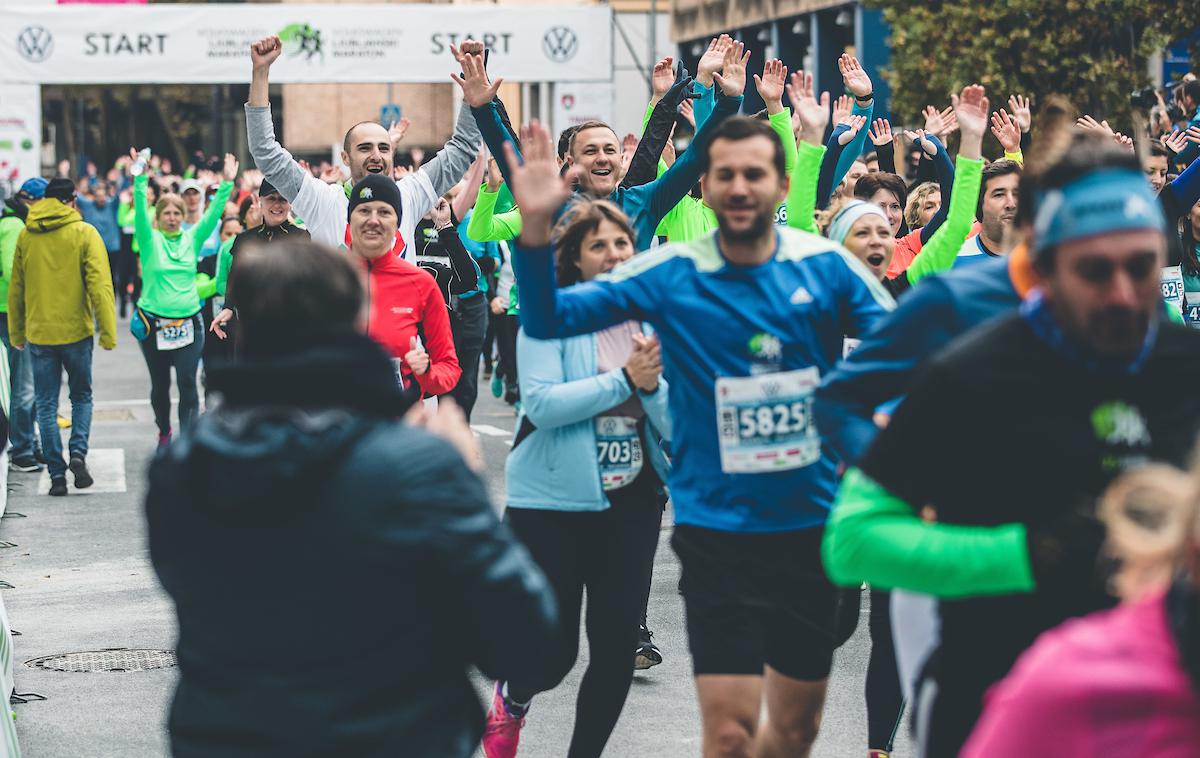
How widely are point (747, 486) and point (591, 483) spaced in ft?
3.16

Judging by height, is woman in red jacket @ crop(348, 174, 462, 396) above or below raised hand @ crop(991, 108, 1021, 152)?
below

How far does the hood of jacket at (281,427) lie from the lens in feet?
9.52

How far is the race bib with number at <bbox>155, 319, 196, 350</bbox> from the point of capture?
1367 cm

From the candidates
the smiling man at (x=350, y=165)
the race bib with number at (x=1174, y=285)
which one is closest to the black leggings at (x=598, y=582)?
the smiling man at (x=350, y=165)

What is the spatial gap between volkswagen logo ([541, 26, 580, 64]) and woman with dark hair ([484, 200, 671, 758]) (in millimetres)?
24929

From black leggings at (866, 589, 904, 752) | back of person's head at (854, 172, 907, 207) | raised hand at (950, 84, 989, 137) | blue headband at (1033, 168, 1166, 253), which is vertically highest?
raised hand at (950, 84, 989, 137)

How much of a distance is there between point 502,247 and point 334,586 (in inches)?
481

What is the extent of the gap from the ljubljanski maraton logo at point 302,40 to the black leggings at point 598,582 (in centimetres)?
2580

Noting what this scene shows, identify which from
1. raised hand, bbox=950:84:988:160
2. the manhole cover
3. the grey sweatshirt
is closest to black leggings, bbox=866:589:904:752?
raised hand, bbox=950:84:988:160

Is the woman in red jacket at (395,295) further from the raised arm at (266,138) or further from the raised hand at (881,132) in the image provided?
the raised hand at (881,132)

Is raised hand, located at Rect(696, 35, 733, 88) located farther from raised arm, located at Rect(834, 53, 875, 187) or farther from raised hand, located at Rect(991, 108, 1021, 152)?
raised hand, located at Rect(991, 108, 1021, 152)

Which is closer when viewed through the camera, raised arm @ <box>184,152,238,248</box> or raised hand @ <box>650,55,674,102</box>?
raised hand @ <box>650,55,674,102</box>

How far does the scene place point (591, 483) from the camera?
5.71 meters

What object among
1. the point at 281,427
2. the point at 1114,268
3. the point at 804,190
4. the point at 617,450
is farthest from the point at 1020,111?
the point at 281,427
